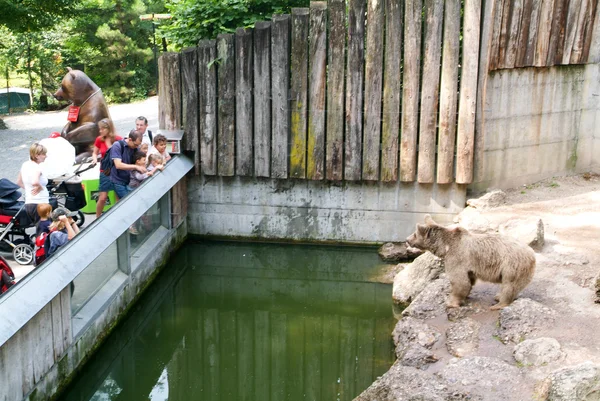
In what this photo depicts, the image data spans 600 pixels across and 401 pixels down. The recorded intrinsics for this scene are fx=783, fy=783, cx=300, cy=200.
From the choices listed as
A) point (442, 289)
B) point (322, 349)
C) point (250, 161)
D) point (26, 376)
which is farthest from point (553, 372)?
point (250, 161)

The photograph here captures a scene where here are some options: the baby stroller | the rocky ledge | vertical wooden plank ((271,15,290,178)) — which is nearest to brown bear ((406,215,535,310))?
the rocky ledge

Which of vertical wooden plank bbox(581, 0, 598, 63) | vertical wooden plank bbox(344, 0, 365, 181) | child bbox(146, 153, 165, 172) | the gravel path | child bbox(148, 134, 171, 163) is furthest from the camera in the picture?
the gravel path

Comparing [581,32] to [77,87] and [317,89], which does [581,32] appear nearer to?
[317,89]

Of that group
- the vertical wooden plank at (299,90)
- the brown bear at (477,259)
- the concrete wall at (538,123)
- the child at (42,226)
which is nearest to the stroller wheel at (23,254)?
the child at (42,226)

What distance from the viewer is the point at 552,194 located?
999 cm

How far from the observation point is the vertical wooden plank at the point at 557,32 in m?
10.0

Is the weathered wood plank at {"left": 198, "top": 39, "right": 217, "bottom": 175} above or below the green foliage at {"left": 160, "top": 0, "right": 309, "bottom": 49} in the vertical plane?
below

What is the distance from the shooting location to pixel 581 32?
10.3 meters

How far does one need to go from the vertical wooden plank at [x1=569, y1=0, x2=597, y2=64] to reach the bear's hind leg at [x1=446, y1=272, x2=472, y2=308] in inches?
185

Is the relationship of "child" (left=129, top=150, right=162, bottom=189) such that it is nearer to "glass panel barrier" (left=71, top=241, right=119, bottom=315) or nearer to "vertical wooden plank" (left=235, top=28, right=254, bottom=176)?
"glass panel barrier" (left=71, top=241, right=119, bottom=315)

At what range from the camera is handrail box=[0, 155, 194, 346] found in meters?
5.34

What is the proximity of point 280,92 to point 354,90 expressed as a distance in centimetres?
91

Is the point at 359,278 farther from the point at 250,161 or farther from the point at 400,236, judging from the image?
the point at 250,161

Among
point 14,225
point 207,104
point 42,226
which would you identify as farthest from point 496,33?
point 14,225
